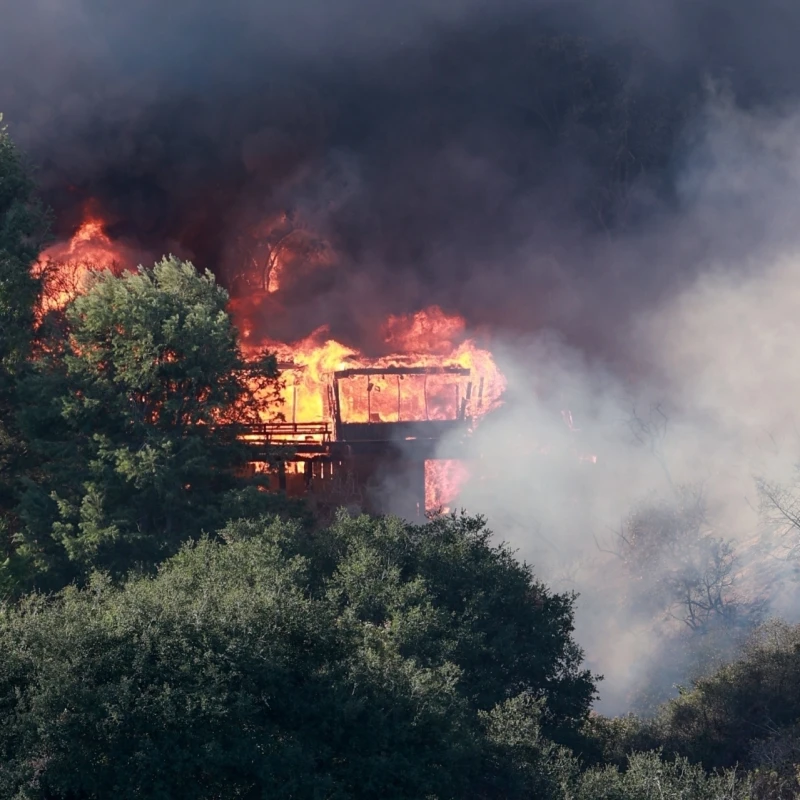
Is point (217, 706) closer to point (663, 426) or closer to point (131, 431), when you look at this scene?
point (131, 431)

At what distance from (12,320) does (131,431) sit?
4990 millimetres

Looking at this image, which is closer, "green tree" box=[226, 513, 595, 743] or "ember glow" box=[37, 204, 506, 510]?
"green tree" box=[226, 513, 595, 743]

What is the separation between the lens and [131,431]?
32562 millimetres

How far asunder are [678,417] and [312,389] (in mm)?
17903

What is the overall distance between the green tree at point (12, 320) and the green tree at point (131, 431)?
82 centimetres

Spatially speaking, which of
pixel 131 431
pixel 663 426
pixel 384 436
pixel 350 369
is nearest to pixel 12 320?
pixel 131 431

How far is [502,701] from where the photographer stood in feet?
91.5

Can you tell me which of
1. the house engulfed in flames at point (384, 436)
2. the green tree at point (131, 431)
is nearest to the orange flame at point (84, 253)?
the house engulfed in flames at point (384, 436)

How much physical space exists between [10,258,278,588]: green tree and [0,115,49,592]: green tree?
816 millimetres

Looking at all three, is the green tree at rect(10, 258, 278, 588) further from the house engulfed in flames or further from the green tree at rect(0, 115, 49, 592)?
the house engulfed in flames

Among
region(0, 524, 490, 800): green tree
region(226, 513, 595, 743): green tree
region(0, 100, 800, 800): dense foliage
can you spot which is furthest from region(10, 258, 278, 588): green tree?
region(0, 524, 490, 800): green tree

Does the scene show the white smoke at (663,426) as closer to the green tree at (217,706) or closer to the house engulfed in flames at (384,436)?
the house engulfed in flames at (384,436)

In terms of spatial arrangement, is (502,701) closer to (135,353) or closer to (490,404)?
(135,353)

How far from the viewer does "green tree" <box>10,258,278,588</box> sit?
3117cm
